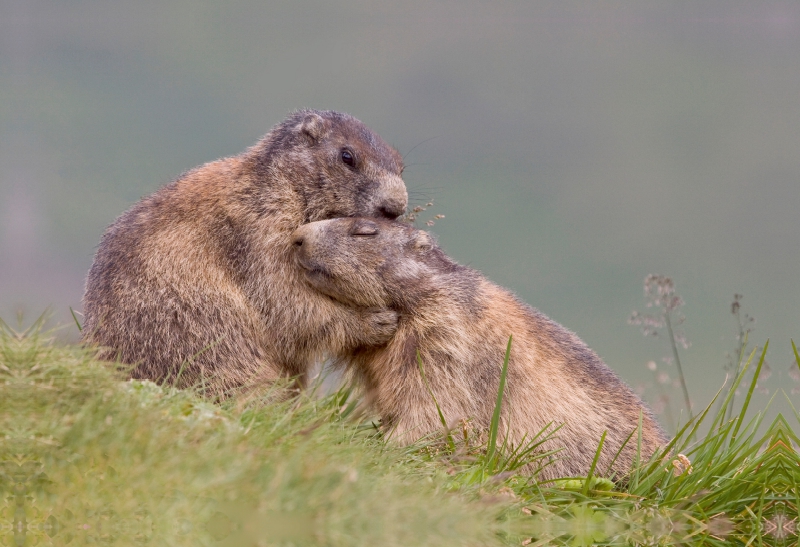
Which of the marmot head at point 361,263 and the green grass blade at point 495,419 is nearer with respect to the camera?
the green grass blade at point 495,419

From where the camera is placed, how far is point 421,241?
7.45 m

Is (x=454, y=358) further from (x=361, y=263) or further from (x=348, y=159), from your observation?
(x=348, y=159)

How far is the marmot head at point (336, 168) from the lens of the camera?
7887mm

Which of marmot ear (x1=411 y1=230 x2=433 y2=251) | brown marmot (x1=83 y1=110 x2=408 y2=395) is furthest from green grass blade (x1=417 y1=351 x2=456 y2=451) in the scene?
marmot ear (x1=411 y1=230 x2=433 y2=251)

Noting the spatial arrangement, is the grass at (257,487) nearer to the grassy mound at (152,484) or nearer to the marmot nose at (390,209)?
the grassy mound at (152,484)

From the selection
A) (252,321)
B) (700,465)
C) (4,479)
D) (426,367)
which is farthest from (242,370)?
(700,465)

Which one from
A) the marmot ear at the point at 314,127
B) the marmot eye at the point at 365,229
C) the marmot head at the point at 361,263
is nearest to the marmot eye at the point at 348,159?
the marmot ear at the point at 314,127

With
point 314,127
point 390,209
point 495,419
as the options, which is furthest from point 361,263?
point 314,127

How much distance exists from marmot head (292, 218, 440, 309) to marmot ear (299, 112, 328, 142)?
125 cm

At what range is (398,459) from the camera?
231 inches

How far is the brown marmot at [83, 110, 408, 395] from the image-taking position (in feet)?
23.0

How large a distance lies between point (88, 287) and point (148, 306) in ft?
2.90

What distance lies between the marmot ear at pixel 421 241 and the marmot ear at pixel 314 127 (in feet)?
5.06

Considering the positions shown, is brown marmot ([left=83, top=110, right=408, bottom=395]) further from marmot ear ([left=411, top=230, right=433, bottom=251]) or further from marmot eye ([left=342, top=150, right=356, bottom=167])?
marmot ear ([left=411, top=230, right=433, bottom=251])
